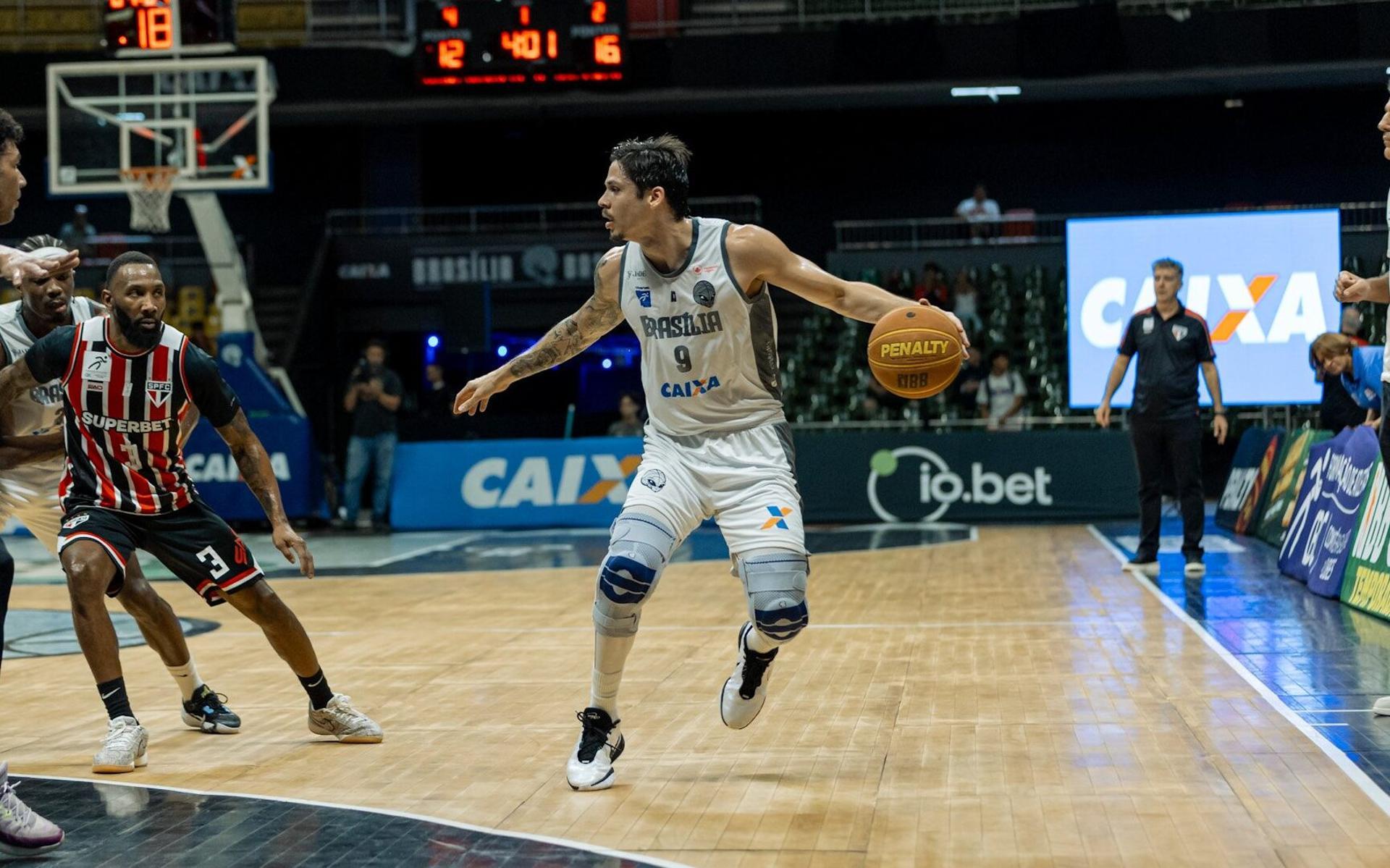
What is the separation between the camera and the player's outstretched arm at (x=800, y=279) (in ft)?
15.7

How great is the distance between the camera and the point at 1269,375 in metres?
16.8

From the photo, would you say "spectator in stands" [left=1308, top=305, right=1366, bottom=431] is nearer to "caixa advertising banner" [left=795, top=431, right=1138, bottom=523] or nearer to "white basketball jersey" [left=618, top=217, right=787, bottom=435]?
"caixa advertising banner" [left=795, top=431, right=1138, bottom=523]

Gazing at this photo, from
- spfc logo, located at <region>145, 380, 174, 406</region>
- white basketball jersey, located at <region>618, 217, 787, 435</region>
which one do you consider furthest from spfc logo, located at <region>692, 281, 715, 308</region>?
spfc logo, located at <region>145, 380, 174, 406</region>

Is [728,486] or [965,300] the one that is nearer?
[728,486]

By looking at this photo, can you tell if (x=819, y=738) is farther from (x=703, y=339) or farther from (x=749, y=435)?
(x=703, y=339)

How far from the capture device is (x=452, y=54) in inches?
781

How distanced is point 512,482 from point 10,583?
12.1 metres

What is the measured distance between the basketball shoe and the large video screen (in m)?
14.8

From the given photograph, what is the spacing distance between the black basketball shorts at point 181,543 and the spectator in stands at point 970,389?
12284 mm

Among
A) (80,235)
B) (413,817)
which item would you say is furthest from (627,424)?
(413,817)

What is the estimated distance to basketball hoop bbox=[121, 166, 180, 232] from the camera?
15703 mm

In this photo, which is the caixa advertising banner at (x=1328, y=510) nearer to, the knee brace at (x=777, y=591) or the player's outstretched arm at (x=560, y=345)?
the knee brace at (x=777, y=591)

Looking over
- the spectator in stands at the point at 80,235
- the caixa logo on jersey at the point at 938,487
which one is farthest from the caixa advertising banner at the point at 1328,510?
the spectator in stands at the point at 80,235

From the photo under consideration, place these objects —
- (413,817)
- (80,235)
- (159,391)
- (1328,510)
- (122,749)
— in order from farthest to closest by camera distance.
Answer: (80,235) → (1328,510) → (159,391) → (122,749) → (413,817)
